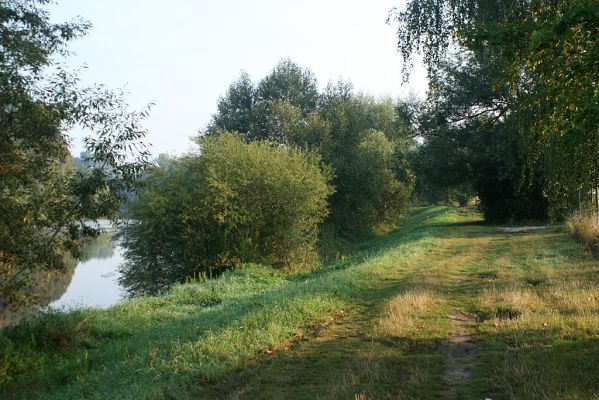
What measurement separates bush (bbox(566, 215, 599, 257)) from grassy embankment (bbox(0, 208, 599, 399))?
6.54 ft

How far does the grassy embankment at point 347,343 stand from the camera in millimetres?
5945

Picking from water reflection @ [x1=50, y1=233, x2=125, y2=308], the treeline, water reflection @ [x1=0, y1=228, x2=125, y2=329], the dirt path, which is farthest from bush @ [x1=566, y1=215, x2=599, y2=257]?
water reflection @ [x1=50, y1=233, x2=125, y2=308]

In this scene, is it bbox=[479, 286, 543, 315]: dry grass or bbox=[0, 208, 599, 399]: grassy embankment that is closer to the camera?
bbox=[0, 208, 599, 399]: grassy embankment

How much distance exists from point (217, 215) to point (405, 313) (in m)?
14.0

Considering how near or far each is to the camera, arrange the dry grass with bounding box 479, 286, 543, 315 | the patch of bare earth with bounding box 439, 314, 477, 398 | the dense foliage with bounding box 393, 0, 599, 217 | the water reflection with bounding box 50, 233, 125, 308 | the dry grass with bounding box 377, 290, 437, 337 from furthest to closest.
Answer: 1. the water reflection with bounding box 50, 233, 125, 308
2. the dry grass with bounding box 479, 286, 543, 315
3. the dry grass with bounding box 377, 290, 437, 337
4. the patch of bare earth with bounding box 439, 314, 477, 398
5. the dense foliage with bounding box 393, 0, 599, 217

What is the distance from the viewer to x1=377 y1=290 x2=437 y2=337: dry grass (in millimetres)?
8086

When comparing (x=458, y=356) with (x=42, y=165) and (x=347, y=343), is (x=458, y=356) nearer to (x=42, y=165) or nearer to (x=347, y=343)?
(x=347, y=343)

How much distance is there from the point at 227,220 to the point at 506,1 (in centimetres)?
1532

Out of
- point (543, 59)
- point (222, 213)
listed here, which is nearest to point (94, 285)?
point (222, 213)

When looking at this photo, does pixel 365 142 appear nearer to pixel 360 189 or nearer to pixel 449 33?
pixel 360 189

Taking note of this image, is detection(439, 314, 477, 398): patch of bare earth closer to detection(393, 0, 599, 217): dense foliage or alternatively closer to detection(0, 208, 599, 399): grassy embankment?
detection(0, 208, 599, 399): grassy embankment

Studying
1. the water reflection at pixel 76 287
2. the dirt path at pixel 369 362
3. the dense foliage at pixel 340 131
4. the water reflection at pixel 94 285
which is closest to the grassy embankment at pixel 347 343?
the dirt path at pixel 369 362

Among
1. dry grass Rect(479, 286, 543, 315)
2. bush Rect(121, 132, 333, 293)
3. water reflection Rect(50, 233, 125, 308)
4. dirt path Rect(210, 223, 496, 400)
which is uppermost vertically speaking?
bush Rect(121, 132, 333, 293)

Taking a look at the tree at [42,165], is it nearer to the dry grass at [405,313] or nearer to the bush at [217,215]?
the dry grass at [405,313]
